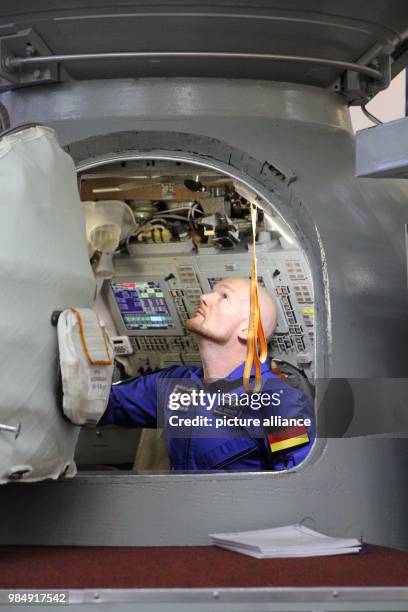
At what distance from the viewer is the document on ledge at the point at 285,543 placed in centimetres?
255

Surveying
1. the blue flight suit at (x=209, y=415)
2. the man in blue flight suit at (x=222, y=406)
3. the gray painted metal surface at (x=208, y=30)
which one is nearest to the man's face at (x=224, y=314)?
the man in blue flight suit at (x=222, y=406)

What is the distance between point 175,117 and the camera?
3.35 metres

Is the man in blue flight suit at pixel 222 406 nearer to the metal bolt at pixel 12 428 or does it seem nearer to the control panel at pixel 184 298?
the metal bolt at pixel 12 428

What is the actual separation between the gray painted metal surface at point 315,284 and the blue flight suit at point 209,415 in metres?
0.23

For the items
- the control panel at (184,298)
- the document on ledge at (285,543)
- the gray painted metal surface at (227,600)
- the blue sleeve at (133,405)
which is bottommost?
the gray painted metal surface at (227,600)

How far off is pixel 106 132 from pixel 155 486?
1177 millimetres

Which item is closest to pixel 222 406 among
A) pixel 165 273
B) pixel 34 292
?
pixel 34 292

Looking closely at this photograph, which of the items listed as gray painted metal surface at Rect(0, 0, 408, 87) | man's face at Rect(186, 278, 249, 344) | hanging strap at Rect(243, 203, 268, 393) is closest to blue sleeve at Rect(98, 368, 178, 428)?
man's face at Rect(186, 278, 249, 344)

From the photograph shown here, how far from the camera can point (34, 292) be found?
251 centimetres

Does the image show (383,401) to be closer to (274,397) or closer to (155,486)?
(274,397)

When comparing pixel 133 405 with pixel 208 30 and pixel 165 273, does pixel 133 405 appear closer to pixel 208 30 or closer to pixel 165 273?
pixel 208 30

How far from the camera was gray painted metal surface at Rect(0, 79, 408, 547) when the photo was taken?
117 inches

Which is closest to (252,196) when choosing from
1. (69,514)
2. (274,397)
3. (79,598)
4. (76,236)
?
(274,397)

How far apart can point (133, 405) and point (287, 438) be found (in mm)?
716
